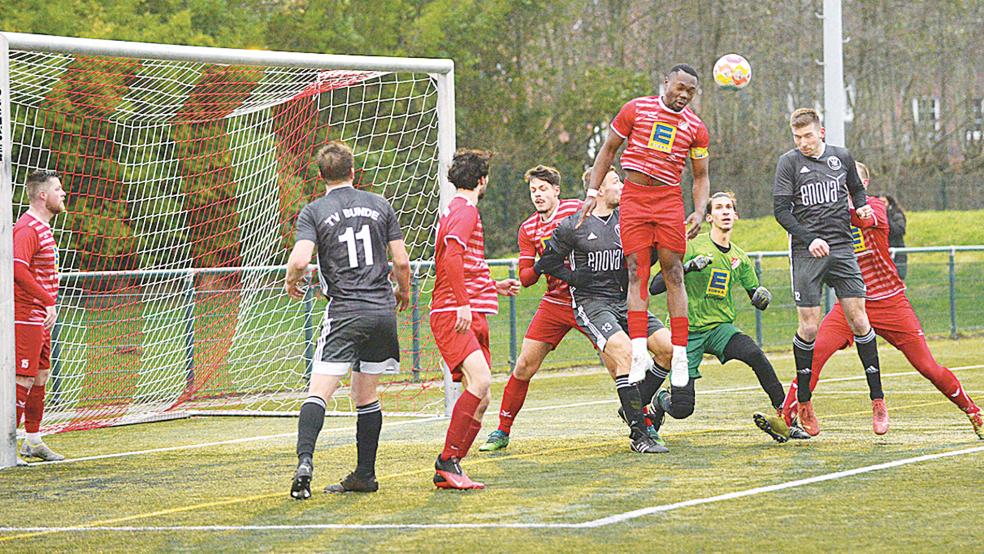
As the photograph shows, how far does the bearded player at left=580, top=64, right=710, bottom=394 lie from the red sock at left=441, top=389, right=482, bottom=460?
147 centimetres

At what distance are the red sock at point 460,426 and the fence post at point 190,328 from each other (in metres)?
7.16

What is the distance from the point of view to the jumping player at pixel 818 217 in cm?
971

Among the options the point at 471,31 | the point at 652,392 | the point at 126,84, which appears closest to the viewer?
the point at 652,392

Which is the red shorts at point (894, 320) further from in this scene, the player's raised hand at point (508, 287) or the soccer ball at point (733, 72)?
the soccer ball at point (733, 72)

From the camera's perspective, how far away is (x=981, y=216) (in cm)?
3181

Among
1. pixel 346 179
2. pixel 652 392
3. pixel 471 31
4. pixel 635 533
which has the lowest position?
pixel 635 533

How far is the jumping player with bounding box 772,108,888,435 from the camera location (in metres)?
9.71

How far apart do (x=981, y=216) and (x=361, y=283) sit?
26.6m

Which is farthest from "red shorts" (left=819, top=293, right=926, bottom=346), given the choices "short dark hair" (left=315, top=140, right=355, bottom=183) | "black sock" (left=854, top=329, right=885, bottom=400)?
"short dark hair" (left=315, top=140, right=355, bottom=183)

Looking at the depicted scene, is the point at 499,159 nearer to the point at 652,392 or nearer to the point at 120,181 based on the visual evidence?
the point at 120,181

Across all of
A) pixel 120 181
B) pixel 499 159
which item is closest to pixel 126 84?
pixel 120 181

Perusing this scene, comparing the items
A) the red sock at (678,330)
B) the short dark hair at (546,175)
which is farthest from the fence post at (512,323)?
the red sock at (678,330)

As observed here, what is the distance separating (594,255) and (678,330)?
2.62 feet

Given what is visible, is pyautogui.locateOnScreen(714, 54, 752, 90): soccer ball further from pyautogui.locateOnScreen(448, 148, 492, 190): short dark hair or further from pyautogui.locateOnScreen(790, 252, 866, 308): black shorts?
pyautogui.locateOnScreen(448, 148, 492, 190): short dark hair
